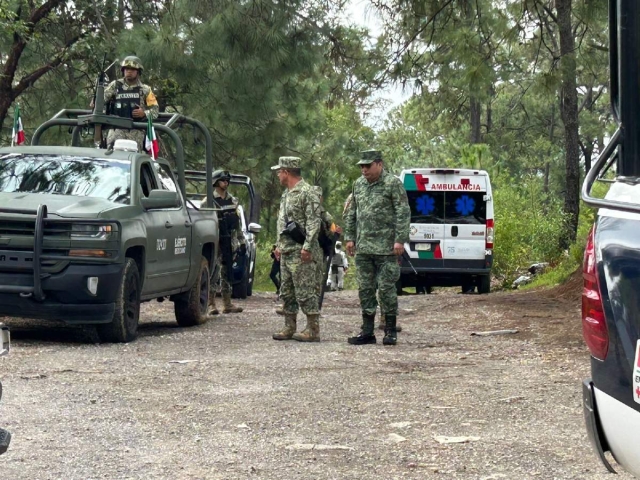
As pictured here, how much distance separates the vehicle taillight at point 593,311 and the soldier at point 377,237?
7426 millimetres

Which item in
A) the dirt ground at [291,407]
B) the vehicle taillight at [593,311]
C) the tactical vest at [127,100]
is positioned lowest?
the dirt ground at [291,407]

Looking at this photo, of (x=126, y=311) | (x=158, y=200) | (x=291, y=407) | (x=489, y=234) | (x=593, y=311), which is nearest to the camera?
(x=593, y=311)

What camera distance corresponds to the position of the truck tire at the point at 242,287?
799 inches

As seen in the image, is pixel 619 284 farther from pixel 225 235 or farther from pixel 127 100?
pixel 225 235

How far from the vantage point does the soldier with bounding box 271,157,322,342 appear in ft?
39.8

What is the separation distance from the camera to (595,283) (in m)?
4.12

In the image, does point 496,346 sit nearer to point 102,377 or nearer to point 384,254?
point 384,254

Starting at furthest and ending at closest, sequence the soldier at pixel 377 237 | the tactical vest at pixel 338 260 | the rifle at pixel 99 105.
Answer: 1. the tactical vest at pixel 338 260
2. the rifle at pixel 99 105
3. the soldier at pixel 377 237

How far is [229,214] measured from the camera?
16422 mm

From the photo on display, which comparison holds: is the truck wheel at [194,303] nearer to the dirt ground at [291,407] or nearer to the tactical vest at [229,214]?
the dirt ground at [291,407]

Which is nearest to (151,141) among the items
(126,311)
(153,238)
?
(153,238)

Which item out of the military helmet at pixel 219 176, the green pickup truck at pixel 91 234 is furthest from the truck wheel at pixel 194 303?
the military helmet at pixel 219 176

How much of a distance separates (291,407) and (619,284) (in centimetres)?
425

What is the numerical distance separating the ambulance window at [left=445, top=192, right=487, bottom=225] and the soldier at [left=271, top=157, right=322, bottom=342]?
9990 mm
